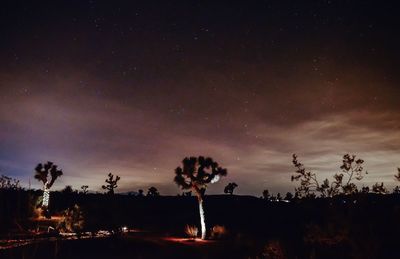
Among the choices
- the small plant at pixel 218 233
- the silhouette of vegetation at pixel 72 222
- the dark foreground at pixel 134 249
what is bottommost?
the dark foreground at pixel 134 249

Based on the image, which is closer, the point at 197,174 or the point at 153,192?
the point at 197,174

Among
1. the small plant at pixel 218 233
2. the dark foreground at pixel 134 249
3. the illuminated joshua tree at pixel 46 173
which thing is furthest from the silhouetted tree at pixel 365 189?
the illuminated joshua tree at pixel 46 173

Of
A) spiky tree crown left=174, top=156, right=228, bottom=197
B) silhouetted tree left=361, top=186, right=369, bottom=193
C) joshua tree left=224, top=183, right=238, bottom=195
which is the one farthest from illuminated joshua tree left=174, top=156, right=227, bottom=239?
joshua tree left=224, top=183, right=238, bottom=195

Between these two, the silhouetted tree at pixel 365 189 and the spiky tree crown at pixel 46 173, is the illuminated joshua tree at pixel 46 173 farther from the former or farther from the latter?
the silhouetted tree at pixel 365 189

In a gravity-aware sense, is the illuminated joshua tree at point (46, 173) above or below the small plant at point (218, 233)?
above

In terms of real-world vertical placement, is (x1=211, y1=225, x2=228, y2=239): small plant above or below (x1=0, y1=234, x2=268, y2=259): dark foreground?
above

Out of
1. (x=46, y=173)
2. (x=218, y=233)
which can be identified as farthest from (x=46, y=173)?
(x=218, y=233)

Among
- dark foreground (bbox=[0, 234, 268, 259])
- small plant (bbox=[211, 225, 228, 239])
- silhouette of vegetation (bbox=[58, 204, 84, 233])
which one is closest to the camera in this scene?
dark foreground (bbox=[0, 234, 268, 259])

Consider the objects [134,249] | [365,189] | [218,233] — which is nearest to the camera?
[365,189]

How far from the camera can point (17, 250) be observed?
15.9 meters

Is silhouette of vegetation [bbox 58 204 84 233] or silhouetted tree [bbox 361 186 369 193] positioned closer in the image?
silhouetted tree [bbox 361 186 369 193]

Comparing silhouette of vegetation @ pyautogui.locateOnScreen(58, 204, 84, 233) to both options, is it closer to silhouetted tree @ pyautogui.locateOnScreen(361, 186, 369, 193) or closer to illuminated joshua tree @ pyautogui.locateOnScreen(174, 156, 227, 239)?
illuminated joshua tree @ pyautogui.locateOnScreen(174, 156, 227, 239)

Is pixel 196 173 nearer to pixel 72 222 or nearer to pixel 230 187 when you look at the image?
pixel 72 222

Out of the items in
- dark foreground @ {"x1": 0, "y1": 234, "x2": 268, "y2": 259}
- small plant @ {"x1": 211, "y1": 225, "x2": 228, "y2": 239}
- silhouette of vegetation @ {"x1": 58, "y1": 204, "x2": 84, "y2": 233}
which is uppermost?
silhouette of vegetation @ {"x1": 58, "y1": 204, "x2": 84, "y2": 233}
